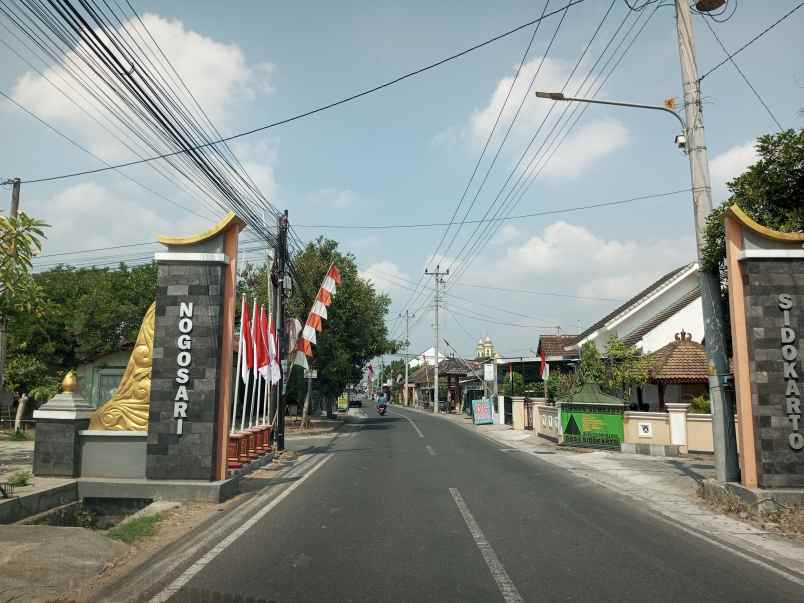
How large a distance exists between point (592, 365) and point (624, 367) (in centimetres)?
126

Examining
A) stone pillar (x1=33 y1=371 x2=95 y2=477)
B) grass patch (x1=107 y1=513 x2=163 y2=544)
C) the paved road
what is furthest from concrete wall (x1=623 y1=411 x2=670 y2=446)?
→ stone pillar (x1=33 y1=371 x2=95 y2=477)

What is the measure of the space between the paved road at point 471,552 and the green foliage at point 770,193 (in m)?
4.87

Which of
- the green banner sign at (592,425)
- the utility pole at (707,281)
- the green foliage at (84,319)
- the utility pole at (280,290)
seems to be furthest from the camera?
the green foliage at (84,319)

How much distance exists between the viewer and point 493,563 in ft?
21.2

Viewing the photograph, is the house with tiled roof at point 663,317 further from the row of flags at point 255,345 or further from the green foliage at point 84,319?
the green foliage at point 84,319

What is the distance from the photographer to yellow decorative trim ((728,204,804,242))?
975cm

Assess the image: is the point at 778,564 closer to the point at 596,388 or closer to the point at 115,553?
the point at 115,553

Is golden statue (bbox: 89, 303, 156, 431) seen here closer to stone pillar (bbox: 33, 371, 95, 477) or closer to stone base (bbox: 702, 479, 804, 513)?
stone pillar (bbox: 33, 371, 95, 477)

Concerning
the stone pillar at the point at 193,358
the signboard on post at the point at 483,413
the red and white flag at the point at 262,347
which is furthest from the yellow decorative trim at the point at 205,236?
the signboard on post at the point at 483,413

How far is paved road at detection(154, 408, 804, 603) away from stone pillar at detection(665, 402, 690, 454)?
8.19 meters

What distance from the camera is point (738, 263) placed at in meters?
10.1

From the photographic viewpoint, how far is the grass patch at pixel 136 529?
7487 mm

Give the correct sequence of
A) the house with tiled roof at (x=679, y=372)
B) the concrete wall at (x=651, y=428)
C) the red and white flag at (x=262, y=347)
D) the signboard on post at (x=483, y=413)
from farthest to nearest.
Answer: the signboard on post at (x=483, y=413) < the house with tiled roof at (x=679, y=372) < the concrete wall at (x=651, y=428) < the red and white flag at (x=262, y=347)

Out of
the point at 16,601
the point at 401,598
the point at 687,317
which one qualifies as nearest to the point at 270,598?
the point at 401,598
